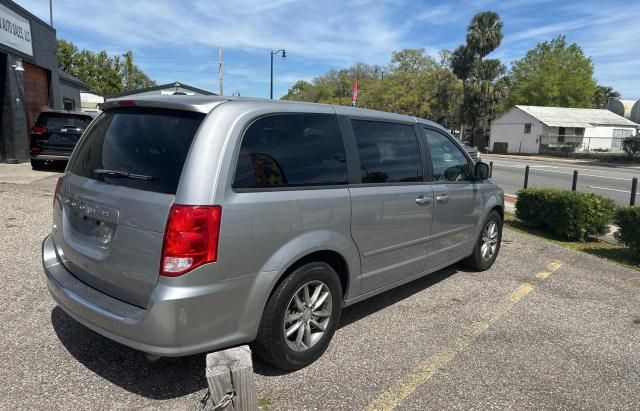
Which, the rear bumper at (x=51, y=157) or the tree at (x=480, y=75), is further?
the tree at (x=480, y=75)

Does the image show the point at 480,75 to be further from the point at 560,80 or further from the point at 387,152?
the point at 387,152

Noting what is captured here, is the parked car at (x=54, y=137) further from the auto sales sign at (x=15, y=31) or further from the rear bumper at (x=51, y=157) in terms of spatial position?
the auto sales sign at (x=15, y=31)

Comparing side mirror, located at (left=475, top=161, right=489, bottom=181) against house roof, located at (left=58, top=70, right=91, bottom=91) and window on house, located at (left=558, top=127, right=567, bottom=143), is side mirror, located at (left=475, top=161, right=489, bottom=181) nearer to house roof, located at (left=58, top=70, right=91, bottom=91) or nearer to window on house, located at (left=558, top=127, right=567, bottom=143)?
house roof, located at (left=58, top=70, right=91, bottom=91)

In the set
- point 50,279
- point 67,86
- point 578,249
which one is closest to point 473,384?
point 50,279

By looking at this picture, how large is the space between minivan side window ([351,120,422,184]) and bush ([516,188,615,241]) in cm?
464

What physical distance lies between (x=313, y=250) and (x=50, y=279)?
184cm

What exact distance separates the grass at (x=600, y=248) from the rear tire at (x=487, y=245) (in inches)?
82.3

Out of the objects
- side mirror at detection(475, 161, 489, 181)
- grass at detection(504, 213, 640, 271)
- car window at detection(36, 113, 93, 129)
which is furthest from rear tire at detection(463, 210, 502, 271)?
car window at detection(36, 113, 93, 129)

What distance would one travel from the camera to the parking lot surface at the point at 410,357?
283cm

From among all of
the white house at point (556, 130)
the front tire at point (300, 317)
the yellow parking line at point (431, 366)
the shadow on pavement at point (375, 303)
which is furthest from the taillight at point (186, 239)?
the white house at point (556, 130)

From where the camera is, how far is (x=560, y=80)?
5759cm

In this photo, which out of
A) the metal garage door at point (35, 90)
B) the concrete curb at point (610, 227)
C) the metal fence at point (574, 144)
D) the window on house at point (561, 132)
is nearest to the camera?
the concrete curb at point (610, 227)

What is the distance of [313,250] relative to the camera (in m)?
3.03

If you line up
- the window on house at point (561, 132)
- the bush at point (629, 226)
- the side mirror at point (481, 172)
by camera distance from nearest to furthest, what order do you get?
the side mirror at point (481, 172)
the bush at point (629, 226)
the window on house at point (561, 132)
